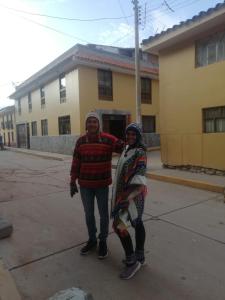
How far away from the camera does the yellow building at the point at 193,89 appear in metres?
7.95

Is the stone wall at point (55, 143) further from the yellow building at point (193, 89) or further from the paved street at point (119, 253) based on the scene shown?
the paved street at point (119, 253)

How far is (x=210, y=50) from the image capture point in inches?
324

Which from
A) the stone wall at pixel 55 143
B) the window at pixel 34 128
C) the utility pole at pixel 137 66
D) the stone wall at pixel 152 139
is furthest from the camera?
the window at pixel 34 128

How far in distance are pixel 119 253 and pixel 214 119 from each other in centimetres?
603

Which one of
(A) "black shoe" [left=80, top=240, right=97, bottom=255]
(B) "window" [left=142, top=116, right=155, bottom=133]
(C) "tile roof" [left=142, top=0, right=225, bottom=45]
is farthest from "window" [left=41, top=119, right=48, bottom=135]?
(A) "black shoe" [left=80, top=240, right=97, bottom=255]

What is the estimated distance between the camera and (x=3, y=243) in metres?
3.96

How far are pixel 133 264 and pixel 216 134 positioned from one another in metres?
5.99

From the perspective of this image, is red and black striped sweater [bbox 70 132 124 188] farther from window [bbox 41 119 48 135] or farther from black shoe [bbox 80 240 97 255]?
window [bbox 41 119 48 135]

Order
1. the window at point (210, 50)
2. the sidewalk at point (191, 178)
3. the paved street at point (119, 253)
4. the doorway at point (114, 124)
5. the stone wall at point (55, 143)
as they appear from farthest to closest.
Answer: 1. the stone wall at point (55, 143)
2. the doorway at point (114, 124)
3. the window at point (210, 50)
4. the sidewalk at point (191, 178)
5. the paved street at point (119, 253)

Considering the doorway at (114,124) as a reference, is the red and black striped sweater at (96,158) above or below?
below

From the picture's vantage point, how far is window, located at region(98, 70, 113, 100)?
1608 cm

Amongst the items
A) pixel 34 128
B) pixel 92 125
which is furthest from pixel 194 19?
pixel 34 128

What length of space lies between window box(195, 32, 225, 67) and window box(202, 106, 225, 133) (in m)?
1.41

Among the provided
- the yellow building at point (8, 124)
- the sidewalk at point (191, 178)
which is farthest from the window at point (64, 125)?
the yellow building at point (8, 124)
